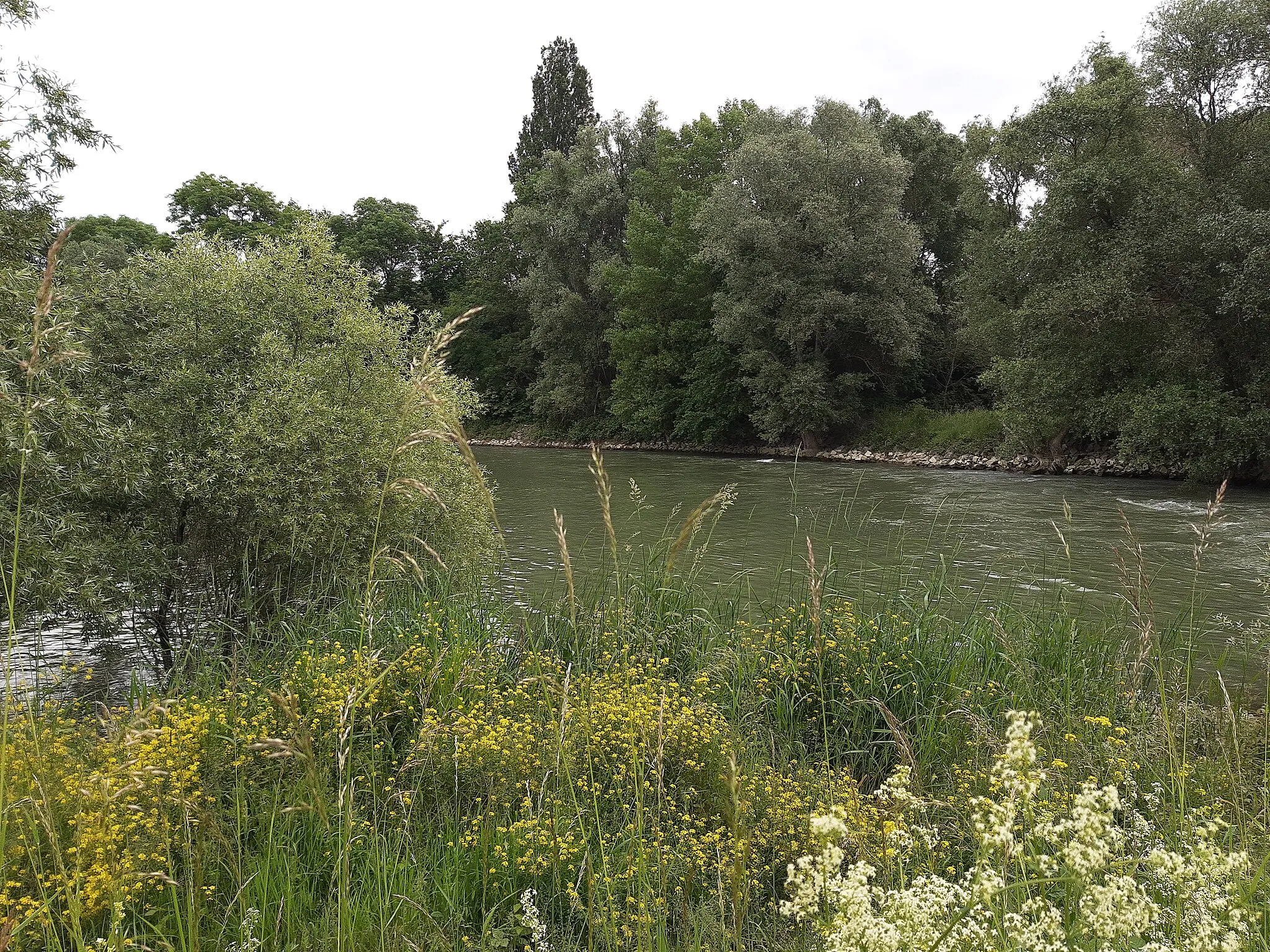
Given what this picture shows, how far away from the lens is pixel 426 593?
6.46 m

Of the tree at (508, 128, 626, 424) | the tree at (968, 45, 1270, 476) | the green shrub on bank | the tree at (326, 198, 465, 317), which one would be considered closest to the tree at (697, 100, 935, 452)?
the green shrub on bank

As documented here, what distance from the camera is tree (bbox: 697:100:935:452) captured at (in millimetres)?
33281

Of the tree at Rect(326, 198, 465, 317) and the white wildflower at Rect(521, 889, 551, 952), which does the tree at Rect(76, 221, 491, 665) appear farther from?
the tree at Rect(326, 198, 465, 317)

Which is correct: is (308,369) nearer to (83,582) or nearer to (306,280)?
(306,280)

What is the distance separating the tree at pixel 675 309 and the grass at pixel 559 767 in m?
33.8

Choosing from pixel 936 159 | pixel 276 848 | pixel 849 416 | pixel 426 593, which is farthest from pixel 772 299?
pixel 276 848

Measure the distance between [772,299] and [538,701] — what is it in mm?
32040

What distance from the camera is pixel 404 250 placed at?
64375mm

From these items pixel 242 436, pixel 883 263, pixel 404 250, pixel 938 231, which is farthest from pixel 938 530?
pixel 404 250

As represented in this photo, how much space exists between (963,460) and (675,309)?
18824mm

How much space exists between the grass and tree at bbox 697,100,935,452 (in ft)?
94.9

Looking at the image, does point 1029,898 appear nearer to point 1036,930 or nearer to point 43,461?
point 1036,930

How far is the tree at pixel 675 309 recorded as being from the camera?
40531mm

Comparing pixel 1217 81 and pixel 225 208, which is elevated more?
pixel 225 208
